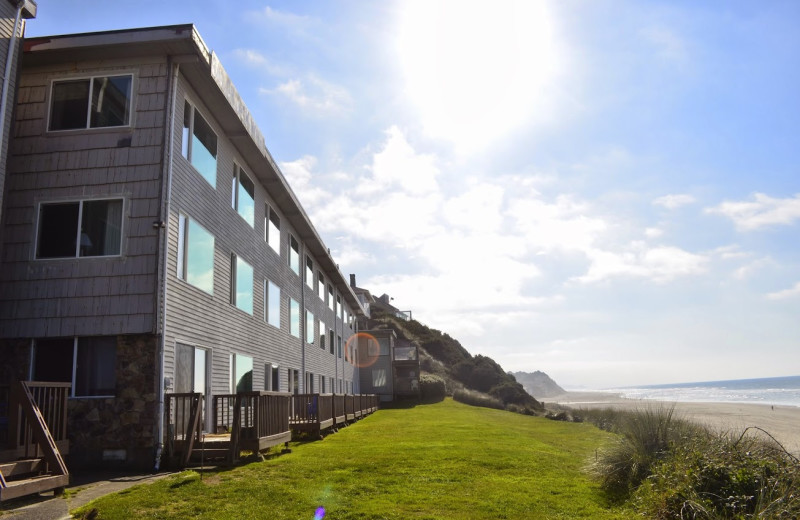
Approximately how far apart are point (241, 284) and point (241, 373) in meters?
2.37

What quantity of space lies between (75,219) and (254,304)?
655 centimetres

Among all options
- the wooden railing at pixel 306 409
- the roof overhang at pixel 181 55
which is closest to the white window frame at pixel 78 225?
the roof overhang at pixel 181 55

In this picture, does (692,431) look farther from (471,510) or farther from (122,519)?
(122,519)

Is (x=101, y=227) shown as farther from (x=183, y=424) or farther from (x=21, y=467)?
(x=21, y=467)

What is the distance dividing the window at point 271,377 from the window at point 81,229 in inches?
310

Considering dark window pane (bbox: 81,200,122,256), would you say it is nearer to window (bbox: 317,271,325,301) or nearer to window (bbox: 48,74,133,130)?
window (bbox: 48,74,133,130)

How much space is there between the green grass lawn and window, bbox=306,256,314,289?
12903 millimetres

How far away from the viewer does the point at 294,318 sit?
22.6m

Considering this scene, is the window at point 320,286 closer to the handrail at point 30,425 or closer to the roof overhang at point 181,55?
→ the roof overhang at point 181,55

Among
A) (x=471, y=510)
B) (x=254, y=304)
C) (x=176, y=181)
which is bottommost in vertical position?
(x=471, y=510)

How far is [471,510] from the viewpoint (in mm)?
7340

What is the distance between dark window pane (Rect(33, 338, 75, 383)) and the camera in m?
11.0

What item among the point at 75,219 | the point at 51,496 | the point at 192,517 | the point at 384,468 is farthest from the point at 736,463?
the point at 75,219

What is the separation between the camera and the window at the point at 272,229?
1933 cm
